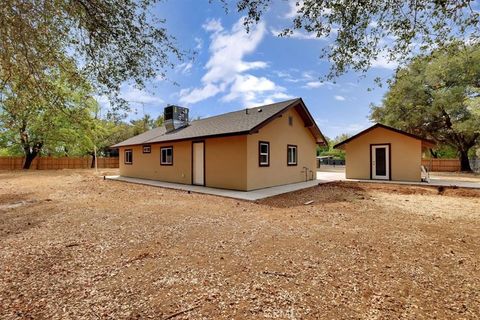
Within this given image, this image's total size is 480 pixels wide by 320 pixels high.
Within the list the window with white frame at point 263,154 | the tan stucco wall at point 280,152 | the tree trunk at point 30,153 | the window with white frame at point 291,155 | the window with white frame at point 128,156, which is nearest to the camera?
the tan stucco wall at point 280,152

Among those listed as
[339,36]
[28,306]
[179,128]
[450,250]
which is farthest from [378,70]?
[179,128]

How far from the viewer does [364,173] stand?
1402 cm

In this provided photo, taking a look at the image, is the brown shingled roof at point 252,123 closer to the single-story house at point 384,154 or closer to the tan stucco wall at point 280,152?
the tan stucco wall at point 280,152

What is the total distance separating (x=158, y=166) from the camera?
1429 centimetres

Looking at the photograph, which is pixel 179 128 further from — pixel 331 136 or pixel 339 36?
pixel 331 136

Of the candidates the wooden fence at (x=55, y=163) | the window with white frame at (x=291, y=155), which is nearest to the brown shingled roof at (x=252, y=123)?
the window with white frame at (x=291, y=155)

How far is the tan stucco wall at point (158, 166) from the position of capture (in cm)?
1242

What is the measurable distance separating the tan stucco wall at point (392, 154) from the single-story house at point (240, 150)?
208 centimetres

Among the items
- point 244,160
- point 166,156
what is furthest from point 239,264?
point 166,156

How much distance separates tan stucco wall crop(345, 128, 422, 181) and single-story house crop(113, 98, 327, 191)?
2082mm

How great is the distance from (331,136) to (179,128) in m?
52.4

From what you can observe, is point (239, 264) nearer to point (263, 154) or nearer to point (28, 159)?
point (263, 154)

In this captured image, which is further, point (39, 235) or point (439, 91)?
point (439, 91)

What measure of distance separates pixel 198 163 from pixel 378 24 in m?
9.11
